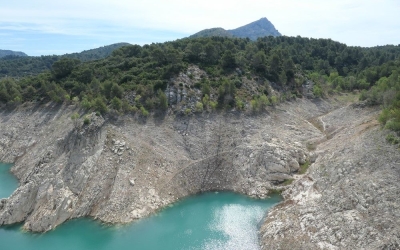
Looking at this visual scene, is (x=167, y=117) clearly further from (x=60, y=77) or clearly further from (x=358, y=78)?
(x=358, y=78)

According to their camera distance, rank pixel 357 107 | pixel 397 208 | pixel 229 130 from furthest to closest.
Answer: pixel 357 107
pixel 229 130
pixel 397 208

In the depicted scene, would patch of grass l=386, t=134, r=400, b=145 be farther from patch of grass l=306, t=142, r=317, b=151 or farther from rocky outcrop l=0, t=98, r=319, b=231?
patch of grass l=306, t=142, r=317, b=151

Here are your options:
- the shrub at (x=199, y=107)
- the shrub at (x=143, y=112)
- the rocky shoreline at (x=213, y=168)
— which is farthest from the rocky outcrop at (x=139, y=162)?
the shrub at (x=143, y=112)

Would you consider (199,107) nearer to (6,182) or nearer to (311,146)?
(311,146)

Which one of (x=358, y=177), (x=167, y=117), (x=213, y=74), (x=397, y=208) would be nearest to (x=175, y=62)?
(x=213, y=74)

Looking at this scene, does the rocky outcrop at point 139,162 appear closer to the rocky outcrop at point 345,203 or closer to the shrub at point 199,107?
the shrub at point 199,107

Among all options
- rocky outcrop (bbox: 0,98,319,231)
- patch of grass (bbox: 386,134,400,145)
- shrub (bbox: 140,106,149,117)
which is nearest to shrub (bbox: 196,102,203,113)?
rocky outcrop (bbox: 0,98,319,231)

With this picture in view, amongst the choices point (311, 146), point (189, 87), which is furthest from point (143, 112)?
point (311, 146)
